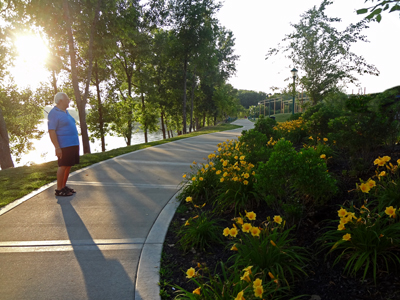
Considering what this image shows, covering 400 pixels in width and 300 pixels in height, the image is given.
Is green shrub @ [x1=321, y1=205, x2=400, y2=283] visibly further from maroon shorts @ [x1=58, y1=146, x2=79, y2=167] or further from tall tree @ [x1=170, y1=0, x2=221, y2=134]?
tall tree @ [x1=170, y1=0, x2=221, y2=134]

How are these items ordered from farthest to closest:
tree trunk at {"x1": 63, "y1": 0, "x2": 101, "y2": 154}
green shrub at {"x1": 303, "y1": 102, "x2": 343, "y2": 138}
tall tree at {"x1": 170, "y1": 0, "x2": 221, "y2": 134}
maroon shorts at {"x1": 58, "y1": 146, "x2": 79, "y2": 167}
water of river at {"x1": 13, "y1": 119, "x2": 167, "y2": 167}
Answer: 1. water of river at {"x1": 13, "y1": 119, "x2": 167, "y2": 167}
2. tall tree at {"x1": 170, "y1": 0, "x2": 221, "y2": 134}
3. tree trunk at {"x1": 63, "y1": 0, "x2": 101, "y2": 154}
4. green shrub at {"x1": 303, "y1": 102, "x2": 343, "y2": 138}
5. maroon shorts at {"x1": 58, "y1": 146, "x2": 79, "y2": 167}

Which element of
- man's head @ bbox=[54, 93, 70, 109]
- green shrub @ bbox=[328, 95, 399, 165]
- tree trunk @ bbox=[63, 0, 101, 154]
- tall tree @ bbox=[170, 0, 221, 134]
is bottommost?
green shrub @ bbox=[328, 95, 399, 165]

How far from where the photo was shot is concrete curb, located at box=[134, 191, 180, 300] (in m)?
2.18

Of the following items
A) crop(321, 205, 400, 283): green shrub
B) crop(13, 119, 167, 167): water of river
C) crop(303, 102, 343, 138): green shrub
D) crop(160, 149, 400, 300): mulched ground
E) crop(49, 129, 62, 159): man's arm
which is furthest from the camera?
crop(13, 119, 167, 167): water of river

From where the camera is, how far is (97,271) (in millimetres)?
2461

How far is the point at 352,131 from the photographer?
379 centimetres

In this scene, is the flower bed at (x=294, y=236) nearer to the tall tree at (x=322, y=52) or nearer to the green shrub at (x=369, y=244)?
the green shrub at (x=369, y=244)

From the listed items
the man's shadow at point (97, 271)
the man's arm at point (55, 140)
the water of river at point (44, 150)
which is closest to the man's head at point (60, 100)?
the man's arm at point (55, 140)

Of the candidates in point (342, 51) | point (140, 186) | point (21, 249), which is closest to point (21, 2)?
point (140, 186)

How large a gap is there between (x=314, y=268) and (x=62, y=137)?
4.16 metres

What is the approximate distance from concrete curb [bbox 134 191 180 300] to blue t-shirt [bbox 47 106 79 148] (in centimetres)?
213

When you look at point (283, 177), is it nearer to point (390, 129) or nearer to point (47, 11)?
point (390, 129)

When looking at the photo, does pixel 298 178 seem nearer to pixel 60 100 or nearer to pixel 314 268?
pixel 314 268

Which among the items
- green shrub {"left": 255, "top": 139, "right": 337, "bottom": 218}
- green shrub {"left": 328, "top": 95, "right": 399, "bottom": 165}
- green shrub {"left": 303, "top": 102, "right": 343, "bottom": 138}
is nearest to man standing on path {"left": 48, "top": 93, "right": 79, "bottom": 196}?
green shrub {"left": 255, "top": 139, "right": 337, "bottom": 218}
